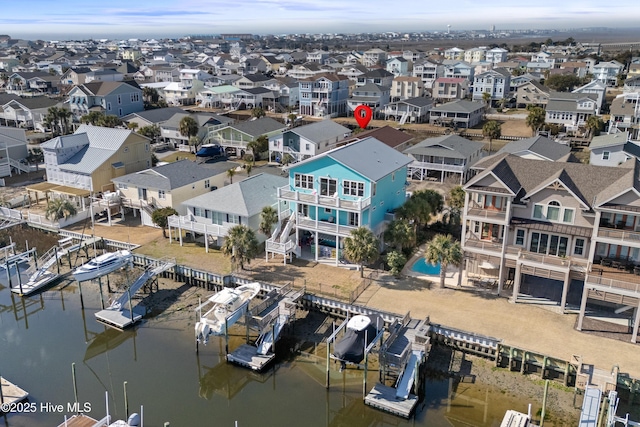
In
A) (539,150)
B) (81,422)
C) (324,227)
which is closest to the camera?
(81,422)

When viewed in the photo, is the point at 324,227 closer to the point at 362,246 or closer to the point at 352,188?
the point at 352,188

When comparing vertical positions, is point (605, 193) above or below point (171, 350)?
above

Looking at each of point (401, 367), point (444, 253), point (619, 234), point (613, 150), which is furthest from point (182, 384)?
point (613, 150)

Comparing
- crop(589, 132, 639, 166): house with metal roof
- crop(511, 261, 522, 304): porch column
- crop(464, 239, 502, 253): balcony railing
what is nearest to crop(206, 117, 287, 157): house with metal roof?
crop(589, 132, 639, 166): house with metal roof

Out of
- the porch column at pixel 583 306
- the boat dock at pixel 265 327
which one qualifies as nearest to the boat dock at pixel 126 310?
the boat dock at pixel 265 327

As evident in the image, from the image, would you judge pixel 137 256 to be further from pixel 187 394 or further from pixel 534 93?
pixel 534 93

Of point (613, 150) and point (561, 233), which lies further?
point (613, 150)

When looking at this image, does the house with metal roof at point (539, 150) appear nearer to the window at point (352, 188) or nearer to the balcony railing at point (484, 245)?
the window at point (352, 188)

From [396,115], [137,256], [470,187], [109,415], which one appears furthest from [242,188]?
[396,115]
